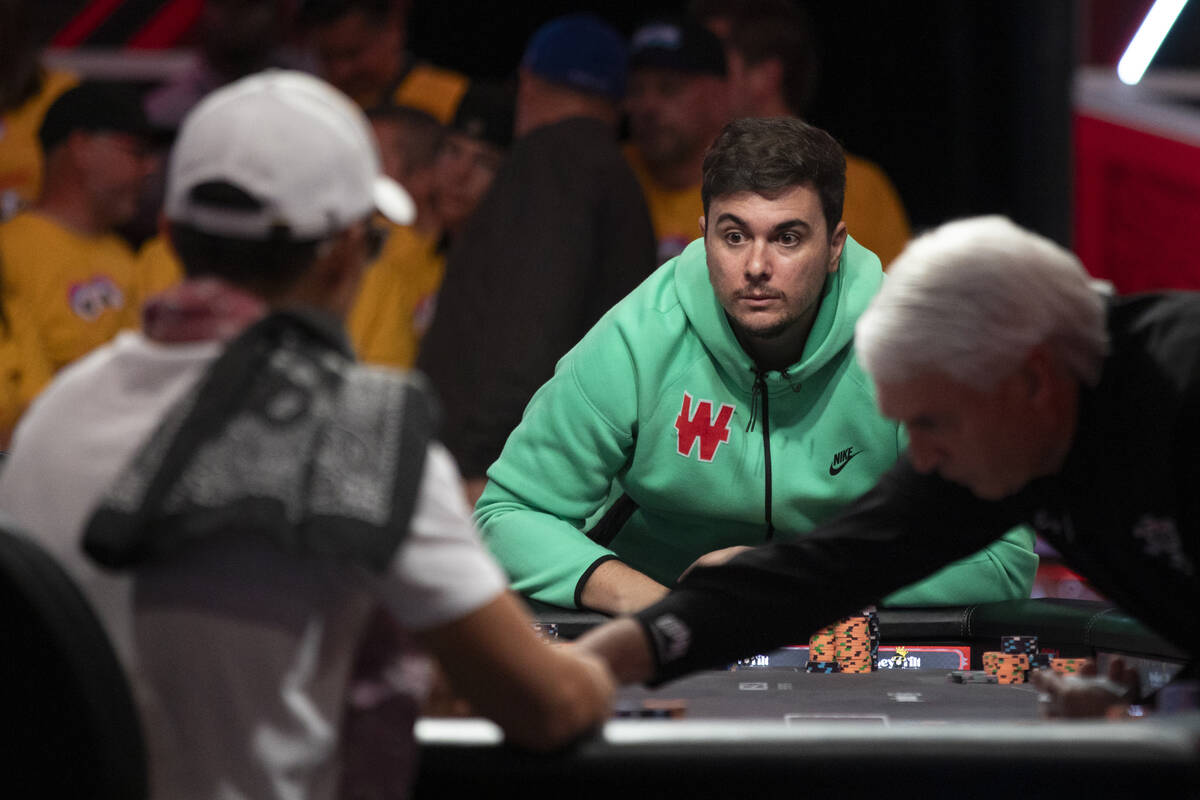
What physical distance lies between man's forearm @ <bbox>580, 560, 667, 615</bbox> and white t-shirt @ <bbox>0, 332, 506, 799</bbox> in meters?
1.22

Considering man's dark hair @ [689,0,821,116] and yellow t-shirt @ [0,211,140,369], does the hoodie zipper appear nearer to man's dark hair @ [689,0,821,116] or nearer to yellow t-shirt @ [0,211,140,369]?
→ man's dark hair @ [689,0,821,116]

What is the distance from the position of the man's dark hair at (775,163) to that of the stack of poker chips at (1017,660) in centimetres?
85

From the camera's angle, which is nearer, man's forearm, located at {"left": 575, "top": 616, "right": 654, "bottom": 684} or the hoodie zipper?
man's forearm, located at {"left": 575, "top": 616, "right": 654, "bottom": 684}

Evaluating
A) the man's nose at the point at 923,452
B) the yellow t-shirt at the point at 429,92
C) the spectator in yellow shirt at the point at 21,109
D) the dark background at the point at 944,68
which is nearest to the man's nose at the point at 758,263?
the man's nose at the point at 923,452

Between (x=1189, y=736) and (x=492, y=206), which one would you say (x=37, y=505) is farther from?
(x=492, y=206)

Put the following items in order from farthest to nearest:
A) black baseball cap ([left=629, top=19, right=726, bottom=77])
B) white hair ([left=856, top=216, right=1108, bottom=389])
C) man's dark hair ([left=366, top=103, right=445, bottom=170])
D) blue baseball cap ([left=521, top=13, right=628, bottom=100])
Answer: man's dark hair ([left=366, top=103, right=445, bottom=170]) < black baseball cap ([left=629, top=19, right=726, bottom=77]) < blue baseball cap ([left=521, top=13, right=628, bottom=100]) < white hair ([left=856, top=216, right=1108, bottom=389])

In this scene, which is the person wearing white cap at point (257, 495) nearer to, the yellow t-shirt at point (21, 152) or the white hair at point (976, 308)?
the white hair at point (976, 308)

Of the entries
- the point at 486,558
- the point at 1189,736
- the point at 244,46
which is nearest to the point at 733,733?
the point at 486,558

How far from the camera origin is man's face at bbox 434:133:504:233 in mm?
4969

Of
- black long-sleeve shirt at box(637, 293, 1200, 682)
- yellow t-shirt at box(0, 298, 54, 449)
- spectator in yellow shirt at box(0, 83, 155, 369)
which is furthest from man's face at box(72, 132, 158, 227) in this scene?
black long-sleeve shirt at box(637, 293, 1200, 682)

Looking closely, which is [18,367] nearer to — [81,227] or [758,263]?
[81,227]

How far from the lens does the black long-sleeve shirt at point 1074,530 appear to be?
1.96m

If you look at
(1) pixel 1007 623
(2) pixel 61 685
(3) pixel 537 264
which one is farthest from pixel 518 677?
(3) pixel 537 264

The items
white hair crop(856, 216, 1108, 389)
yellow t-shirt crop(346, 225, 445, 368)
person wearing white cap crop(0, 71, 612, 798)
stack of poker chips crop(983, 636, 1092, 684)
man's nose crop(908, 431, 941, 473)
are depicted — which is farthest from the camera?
yellow t-shirt crop(346, 225, 445, 368)
